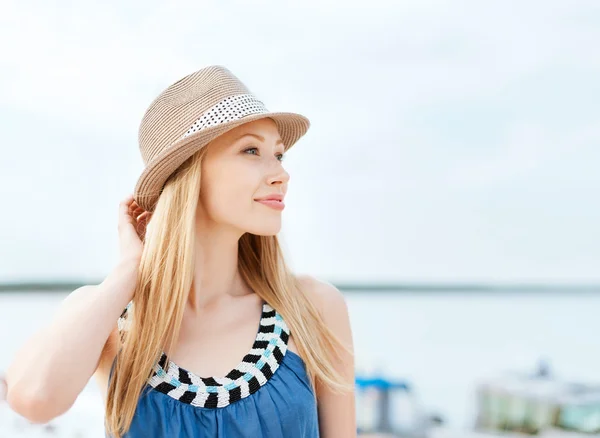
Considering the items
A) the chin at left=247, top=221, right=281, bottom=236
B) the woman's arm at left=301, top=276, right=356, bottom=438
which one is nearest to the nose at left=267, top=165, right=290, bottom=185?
the chin at left=247, top=221, right=281, bottom=236

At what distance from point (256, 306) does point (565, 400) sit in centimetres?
572

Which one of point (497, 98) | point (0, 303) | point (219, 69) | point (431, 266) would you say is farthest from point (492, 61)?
point (219, 69)

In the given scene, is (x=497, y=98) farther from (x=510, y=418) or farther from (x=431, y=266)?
(x=510, y=418)

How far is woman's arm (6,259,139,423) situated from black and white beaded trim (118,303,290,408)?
0.58 ft

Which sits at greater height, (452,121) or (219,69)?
(219,69)

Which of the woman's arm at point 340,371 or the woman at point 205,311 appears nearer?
the woman at point 205,311

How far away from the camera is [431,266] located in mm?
27094

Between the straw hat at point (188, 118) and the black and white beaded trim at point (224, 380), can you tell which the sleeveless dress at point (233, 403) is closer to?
the black and white beaded trim at point (224, 380)

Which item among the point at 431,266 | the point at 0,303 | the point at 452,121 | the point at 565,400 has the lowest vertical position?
the point at 431,266

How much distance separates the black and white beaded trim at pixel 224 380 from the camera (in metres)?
1.67

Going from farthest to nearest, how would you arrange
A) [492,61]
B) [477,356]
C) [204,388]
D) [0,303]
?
[492,61], [477,356], [0,303], [204,388]

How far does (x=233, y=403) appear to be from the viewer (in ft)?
5.54

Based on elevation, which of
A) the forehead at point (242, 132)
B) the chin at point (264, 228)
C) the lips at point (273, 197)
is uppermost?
the forehead at point (242, 132)

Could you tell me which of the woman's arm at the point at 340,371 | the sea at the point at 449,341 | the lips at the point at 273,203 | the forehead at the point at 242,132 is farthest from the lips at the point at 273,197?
the sea at the point at 449,341
